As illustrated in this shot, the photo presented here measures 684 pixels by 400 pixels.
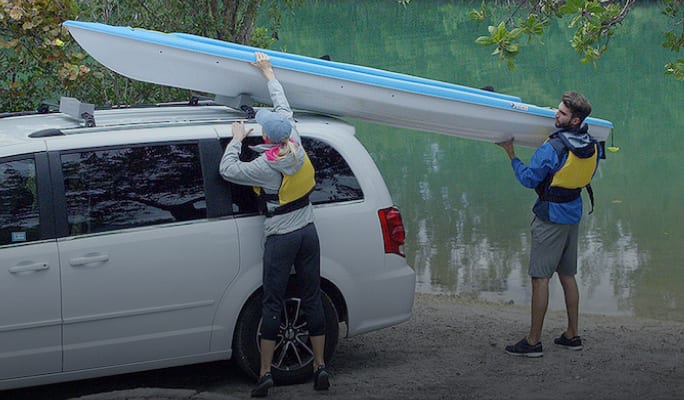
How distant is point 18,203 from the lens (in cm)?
577

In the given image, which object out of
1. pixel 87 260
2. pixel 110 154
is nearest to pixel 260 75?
pixel 110 154

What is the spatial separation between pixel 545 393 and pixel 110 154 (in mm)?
2983

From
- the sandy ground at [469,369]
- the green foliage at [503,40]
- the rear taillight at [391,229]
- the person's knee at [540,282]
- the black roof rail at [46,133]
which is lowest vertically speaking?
the sandy ground at [469,369]

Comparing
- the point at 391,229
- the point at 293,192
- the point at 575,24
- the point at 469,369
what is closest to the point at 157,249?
the point at 293,192

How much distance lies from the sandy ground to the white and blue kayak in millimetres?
1608

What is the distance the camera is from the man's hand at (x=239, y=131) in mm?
6115

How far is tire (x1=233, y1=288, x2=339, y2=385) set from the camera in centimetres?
629

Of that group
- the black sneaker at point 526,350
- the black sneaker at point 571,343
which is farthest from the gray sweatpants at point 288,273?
the black sneaker at point 571,343

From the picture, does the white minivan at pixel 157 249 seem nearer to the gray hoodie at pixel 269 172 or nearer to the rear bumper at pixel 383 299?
the rear bumper at pixel 383 299

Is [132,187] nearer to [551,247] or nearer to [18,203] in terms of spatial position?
[18,203]

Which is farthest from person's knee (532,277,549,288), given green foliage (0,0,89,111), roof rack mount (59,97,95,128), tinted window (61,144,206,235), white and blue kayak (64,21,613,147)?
green foliage (0,0,89,111)

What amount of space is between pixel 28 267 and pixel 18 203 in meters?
0.37

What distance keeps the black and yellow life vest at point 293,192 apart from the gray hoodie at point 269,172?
0.02 m

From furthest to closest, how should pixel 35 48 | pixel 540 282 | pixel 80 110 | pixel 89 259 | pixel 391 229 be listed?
pixel 35 48 → pixel 540 282 → pixel 391 229 → pixel 80 110 → pixel 89 259
